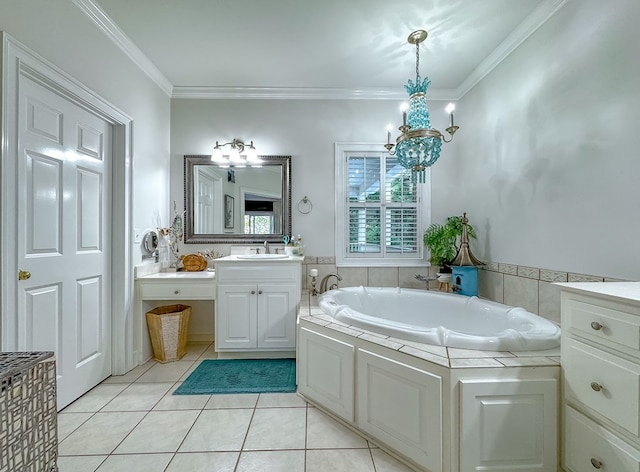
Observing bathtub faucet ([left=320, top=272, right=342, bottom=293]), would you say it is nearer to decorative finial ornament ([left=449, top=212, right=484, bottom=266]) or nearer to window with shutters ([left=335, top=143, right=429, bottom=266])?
window with shutters ([left=335, top=143, right=429, bottom=266])

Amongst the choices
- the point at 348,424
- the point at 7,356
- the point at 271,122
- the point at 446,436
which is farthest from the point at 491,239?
the point at 7,356

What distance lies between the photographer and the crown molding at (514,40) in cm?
176

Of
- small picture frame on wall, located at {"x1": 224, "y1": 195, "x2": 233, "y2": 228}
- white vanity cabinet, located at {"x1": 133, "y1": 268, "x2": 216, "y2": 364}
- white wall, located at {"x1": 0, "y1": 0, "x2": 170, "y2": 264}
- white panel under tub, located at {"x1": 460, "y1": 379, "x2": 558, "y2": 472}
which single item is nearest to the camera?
white panel under tub, located at {"x1": 460, "y1": 379, "x2": 558, "y2": 472}

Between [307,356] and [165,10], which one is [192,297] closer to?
[307,356]

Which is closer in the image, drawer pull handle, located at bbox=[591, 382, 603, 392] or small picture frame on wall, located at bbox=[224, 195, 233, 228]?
drawer pull handle, located at bbox=[591, 382, 603, 392]

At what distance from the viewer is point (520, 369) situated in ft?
4.00

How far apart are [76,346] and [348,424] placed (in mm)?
1853

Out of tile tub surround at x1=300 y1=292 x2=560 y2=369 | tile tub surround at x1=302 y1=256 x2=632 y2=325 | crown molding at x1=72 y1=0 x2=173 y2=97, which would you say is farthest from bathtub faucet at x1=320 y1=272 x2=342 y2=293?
crown molding at x1=72 y1=0 x2=173 y2=97

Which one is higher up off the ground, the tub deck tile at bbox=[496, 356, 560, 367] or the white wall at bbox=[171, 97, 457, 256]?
the white wall at bbox=[171, 97, 457, 256]

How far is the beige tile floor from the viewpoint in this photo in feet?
4.43

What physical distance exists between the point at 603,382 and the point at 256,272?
6.96 ft

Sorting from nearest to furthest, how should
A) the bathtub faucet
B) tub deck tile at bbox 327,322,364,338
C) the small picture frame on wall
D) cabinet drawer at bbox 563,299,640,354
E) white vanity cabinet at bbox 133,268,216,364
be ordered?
1. cabinet drawer at bbox 563,299,640,354
2. tub deck tile at bbox 327,322,364,338
3. white vanity cabinet at bbox 133,268,216,364
4. the bathtub faucet
5. the small picture frame on wall

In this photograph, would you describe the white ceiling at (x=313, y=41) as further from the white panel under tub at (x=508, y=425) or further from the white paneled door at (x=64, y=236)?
the white panel under tub at (x=508, y=425)

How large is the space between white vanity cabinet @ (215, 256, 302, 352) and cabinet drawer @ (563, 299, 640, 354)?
5.80 ft
